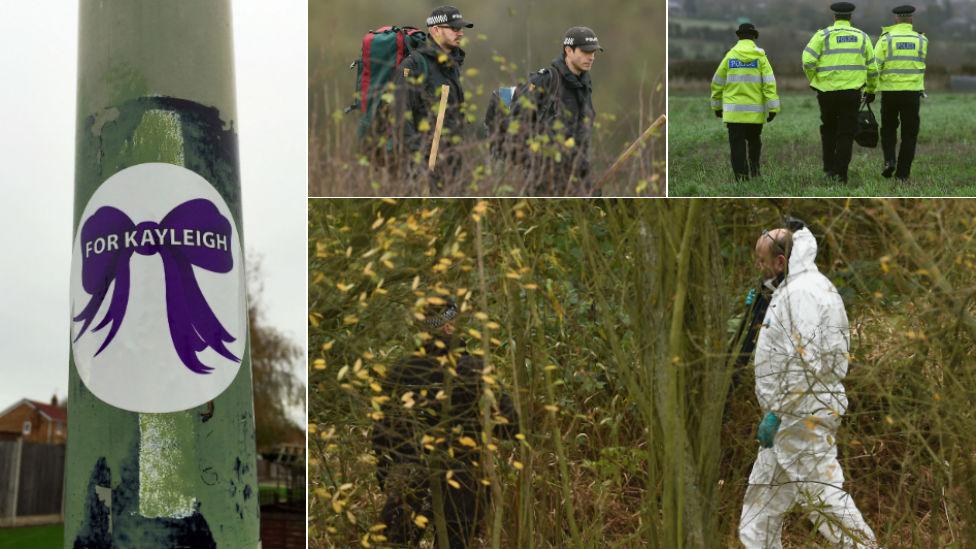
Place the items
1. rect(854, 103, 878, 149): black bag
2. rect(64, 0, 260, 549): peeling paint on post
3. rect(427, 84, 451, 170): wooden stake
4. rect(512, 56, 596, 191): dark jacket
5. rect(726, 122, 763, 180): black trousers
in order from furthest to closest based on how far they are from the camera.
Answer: rect(854, 103, 878, 149): black bag → rect(726, 122, 763, 180): black trousers → rect(512, 56, 596, 191): dark jacket → rect(427, 84, 451, 170): wooden stake → rect(64, 0, 260, 549): peeling paint on post

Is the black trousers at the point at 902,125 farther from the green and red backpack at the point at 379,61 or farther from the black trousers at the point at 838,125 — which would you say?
the green and red backpack at the point at 379,61

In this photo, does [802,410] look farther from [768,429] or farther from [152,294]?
[152,294]

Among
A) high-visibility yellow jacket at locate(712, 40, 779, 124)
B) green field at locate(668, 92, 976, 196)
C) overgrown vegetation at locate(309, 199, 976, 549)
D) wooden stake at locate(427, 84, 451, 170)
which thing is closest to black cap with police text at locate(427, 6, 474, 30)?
wooden stake at locate(427, 84, 451, 170)

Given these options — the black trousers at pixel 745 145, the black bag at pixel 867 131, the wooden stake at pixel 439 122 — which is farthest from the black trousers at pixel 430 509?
the black bag at pixel 867 131

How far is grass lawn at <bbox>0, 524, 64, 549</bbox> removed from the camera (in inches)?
468

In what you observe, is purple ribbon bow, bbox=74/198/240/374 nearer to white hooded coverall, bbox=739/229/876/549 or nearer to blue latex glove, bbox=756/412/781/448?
white hooded coverall, bbox=739/229/876/549

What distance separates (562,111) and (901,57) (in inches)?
115

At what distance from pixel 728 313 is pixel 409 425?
1.70 metres

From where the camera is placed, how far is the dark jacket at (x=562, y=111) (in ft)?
22.8

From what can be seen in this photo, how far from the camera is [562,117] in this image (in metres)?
7.21

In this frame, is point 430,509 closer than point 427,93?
Yes

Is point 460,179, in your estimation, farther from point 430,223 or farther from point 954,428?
point 954,428

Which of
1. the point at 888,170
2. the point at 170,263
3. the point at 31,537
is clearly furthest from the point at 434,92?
the point at 31,537

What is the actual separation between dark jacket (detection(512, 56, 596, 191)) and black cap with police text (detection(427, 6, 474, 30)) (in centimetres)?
58
